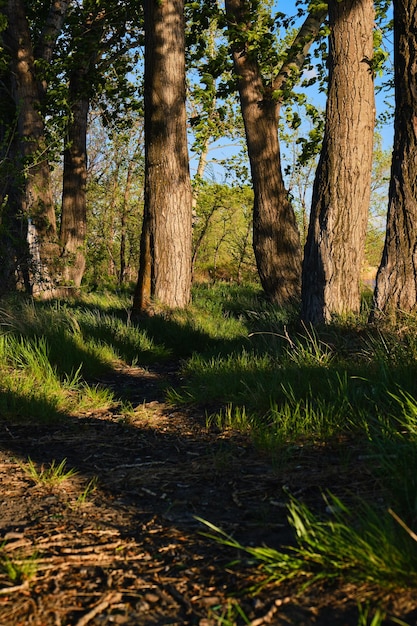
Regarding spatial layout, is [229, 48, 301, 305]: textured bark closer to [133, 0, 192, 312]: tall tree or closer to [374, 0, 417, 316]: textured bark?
[133, 0, 192, 312]: tall tree

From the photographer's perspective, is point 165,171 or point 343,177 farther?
point 165,171

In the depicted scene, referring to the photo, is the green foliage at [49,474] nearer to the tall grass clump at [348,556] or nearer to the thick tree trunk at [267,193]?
the tall grass clump at [348,556]

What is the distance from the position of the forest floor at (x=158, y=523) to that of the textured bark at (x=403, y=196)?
2.06 m

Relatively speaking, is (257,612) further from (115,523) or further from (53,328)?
(53,328)

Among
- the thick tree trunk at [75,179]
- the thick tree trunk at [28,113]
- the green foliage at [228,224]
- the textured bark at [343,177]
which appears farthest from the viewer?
the green foliage at [228,224]

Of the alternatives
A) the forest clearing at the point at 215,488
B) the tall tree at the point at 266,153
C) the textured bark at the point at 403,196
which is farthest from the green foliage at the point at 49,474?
the tall tree at the point at 266,153

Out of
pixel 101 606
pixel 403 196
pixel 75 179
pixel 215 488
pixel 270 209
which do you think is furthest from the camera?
pixel 75 179

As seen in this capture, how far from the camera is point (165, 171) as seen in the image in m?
8.97

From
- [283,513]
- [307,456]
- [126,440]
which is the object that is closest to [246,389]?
[126,440]

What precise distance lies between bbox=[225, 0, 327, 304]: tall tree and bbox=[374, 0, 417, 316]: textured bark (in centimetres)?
506

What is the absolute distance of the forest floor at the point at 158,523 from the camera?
1905mm

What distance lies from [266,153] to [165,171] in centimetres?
250

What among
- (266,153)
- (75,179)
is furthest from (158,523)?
(75,179)

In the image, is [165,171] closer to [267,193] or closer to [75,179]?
[267,193]
